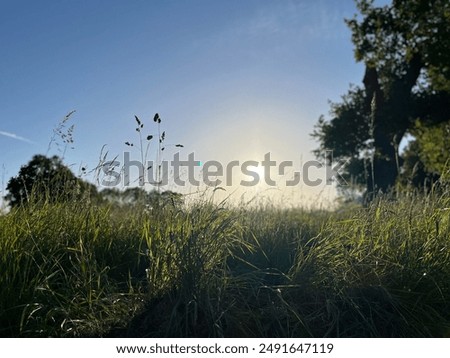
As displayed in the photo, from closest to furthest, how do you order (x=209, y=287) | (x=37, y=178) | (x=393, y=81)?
(x=209, y=287)
(x=37, y=178)
(x=393, y=81)


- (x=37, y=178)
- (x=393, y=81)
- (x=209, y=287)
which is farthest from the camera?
(x=393, y=81)

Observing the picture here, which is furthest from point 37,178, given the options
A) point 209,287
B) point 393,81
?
point 393,81

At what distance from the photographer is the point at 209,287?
9.70 feet

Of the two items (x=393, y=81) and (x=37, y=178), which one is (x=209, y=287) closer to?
(x=37, y=178)

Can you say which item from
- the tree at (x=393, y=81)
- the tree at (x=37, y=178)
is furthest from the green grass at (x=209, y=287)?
the tree at (x=393, y=81)

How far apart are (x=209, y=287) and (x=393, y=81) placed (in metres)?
16.8

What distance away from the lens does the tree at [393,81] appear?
16.4 metres

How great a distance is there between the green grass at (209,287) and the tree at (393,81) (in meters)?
13.3

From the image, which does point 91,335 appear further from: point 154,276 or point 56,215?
point 56,215

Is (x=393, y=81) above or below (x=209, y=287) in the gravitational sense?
above

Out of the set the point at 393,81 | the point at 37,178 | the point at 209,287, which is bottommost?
the point at 209,287

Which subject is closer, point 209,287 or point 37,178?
point 209,287

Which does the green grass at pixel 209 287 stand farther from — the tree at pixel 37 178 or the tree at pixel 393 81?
the tree at pixel 393 81

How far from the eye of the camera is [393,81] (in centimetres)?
1775
